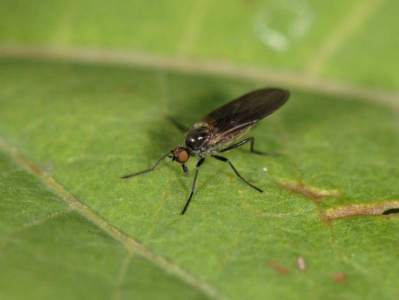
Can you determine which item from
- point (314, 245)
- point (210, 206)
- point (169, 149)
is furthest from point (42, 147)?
point (314, 245)

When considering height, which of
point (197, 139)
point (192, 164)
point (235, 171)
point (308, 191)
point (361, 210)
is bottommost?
point (192, 164)

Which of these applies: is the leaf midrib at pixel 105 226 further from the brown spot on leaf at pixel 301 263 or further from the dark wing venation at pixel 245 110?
the dark wing venation at pixel 245 110

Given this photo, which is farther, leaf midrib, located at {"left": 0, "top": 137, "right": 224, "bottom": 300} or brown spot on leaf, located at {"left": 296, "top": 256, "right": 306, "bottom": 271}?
brown spot on leaf, located at {"left": 296, "top": 256, "right": 306, "bottom": 271}

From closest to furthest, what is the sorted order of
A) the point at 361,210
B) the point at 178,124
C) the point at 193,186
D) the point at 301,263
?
the point at 301,263
the point at 361,210
the point at 193,186
the point at 178,124

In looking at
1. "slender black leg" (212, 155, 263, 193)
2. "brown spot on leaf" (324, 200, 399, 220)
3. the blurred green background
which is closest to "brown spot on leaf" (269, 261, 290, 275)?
the blurred green background

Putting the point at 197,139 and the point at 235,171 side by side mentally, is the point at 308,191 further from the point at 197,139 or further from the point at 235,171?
the point at 197,139

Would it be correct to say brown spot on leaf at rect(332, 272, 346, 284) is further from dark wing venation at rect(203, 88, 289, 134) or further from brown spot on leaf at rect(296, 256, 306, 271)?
dark wing venation at rect(203, 88, 289, 134)

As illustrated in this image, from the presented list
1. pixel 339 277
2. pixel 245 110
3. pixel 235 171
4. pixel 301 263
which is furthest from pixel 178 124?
pixel 339 277
